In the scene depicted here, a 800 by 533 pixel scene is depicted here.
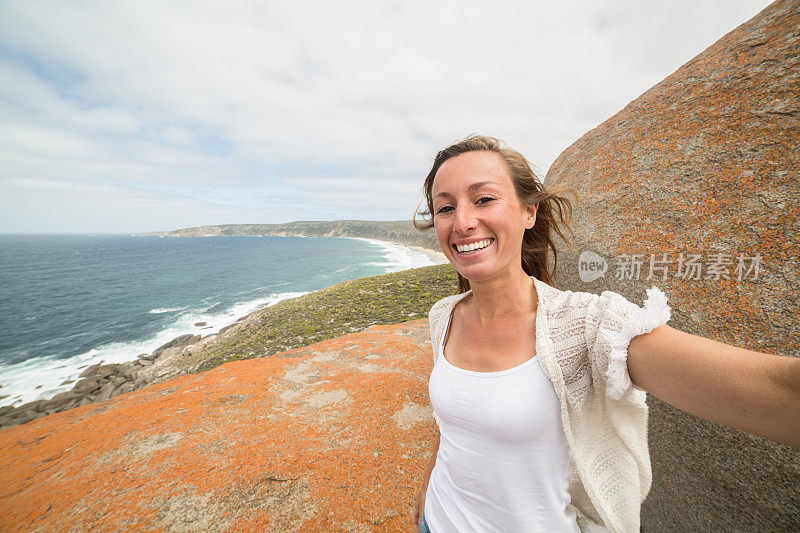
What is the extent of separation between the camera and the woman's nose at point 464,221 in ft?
5.32

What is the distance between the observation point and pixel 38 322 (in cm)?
2608

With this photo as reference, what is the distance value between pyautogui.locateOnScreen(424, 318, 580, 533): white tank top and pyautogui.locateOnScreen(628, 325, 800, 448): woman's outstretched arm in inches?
15.8

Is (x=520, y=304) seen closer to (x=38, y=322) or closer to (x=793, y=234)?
(x=793, y=234)

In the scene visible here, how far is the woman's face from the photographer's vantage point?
162cm

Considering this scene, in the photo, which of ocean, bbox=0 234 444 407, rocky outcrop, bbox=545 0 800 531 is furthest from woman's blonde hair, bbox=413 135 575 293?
ocean, bbox=0 234 444 407

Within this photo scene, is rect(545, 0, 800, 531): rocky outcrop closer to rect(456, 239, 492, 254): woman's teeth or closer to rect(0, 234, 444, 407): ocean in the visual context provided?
rect(456, 239, 492, 254): woman's teeth

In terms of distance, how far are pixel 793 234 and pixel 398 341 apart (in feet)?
22.0

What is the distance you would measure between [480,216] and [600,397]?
106cm

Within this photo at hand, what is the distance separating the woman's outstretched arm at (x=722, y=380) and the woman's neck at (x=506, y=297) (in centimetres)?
55

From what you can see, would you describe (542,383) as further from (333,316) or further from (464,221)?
(333,316)

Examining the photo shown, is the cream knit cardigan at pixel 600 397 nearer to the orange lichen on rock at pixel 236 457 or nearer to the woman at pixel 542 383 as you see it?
the woman at pixel 542 383

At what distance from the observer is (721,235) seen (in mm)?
2449

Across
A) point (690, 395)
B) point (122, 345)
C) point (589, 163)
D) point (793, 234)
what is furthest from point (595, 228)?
point (122, 345)

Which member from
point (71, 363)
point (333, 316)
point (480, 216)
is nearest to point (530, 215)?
point (480, 216)
